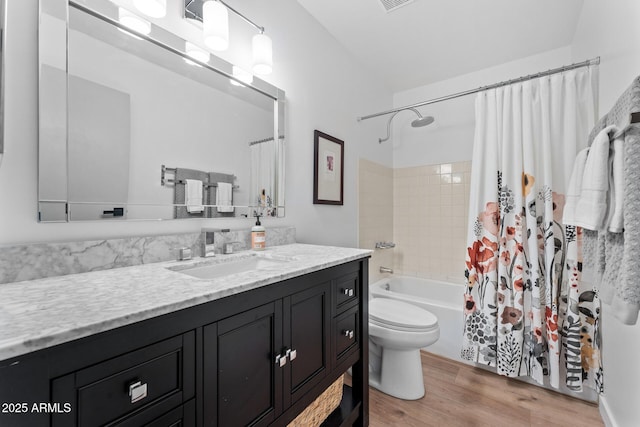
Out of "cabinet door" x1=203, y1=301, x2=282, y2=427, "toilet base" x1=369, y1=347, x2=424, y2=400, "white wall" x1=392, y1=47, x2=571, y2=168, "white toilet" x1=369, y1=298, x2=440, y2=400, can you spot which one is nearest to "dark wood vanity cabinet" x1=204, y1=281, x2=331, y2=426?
"cabinet door" x1=203, y1=301, x2=282, y2=427

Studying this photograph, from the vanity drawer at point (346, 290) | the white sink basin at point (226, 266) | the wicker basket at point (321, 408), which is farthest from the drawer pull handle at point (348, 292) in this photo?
the wicker basket at point (321, 408)

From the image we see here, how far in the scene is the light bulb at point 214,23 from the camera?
116 centimetres

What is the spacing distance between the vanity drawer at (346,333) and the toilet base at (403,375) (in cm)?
57

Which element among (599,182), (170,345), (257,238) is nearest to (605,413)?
(599,182)

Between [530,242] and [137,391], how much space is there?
216cm

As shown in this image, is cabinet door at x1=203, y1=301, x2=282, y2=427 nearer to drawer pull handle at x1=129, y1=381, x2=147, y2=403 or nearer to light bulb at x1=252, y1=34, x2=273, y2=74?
drawer pull handle at x1=129, y1=381, x2=147, y2=403

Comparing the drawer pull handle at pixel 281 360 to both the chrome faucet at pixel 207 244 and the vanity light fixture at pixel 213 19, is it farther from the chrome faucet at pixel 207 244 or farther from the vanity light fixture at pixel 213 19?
the vanity light fixture at pixel 213 19

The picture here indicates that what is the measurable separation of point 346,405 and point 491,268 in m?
1.34

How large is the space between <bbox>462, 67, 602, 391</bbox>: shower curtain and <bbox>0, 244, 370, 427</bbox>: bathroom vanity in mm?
1335

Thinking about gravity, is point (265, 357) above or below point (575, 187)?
below

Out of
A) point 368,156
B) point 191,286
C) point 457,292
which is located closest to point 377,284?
point 457,292

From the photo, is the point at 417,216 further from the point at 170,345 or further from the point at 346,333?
the point at 170,345

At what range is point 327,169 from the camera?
6.50 feet

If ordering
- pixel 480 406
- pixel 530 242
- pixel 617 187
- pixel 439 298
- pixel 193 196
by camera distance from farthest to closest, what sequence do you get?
1. pixel 439 298
2. pixel 530 242
3. pixel 480 406
4. pixel 193 196
5. pixel 617 187
